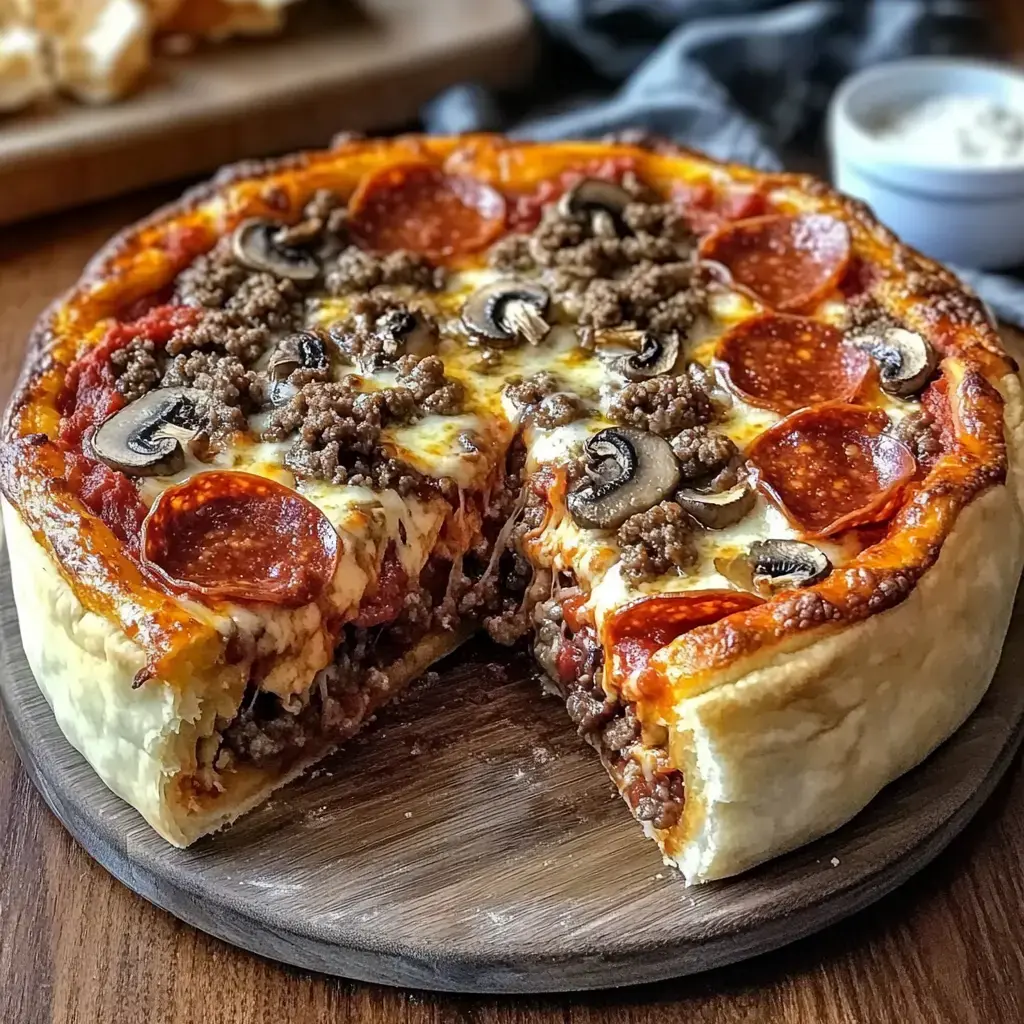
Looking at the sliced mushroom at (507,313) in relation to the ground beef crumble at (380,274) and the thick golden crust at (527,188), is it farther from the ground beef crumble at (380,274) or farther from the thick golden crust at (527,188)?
the thick golden crust at (527,188)

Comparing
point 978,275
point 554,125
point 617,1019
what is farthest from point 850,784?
point 554,125

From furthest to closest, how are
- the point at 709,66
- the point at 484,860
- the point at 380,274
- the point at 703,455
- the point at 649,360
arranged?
the point at 709,66
the point at 380,274
the point at 649,360
the point at 703,455
the point at 484,860

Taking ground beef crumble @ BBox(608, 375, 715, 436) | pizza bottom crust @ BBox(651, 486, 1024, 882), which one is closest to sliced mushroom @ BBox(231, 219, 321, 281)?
ground beef crumble @ BBox(608, 375, 715, 436)

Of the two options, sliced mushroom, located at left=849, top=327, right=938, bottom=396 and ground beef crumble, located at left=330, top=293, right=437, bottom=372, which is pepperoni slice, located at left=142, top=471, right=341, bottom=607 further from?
A: sliced mushroom, located at left=849, top=327, right=938, bottom=396

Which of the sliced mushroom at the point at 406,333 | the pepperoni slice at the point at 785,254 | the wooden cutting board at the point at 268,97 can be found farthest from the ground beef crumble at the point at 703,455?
the wooden cutting board at the point at 268,97

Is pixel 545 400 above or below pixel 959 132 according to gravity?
above

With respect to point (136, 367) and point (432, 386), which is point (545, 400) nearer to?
point (432, 386)

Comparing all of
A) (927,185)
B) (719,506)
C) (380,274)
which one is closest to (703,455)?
(719,506)
